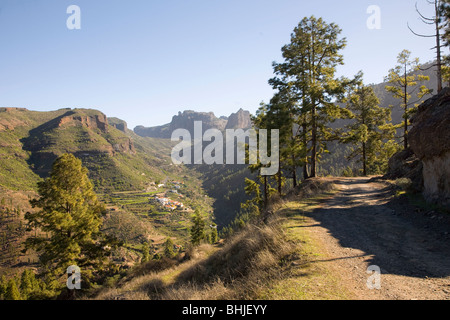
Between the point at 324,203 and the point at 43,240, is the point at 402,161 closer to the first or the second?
the point at 324,203

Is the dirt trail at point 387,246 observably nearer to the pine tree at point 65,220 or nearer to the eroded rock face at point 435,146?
the eroded rock face at point 435,146

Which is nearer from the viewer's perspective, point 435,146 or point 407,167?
point 435,146

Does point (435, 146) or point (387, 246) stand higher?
point (435, 146)

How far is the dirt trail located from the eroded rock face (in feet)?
3.78

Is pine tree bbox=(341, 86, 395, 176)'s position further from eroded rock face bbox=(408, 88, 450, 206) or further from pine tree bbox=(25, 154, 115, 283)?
pine tree bbox=(25, 154, 115, 283)

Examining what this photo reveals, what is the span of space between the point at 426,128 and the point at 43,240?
22.1 m

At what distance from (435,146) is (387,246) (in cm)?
555

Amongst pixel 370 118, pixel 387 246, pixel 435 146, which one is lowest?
pixel 387 246

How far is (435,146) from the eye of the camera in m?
9.23

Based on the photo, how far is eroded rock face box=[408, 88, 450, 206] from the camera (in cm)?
875

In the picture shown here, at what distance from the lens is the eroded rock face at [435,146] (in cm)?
875

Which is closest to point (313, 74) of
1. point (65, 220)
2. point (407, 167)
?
point (407, 167)

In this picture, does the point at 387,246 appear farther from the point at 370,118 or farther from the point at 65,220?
the point at 370,118
